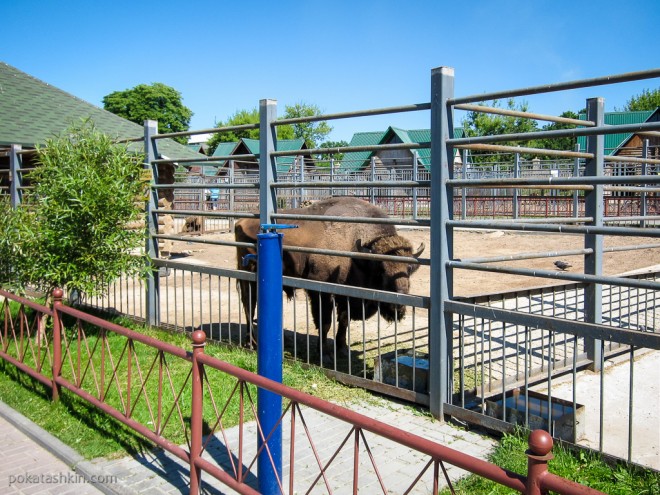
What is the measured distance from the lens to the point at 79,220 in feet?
21.4

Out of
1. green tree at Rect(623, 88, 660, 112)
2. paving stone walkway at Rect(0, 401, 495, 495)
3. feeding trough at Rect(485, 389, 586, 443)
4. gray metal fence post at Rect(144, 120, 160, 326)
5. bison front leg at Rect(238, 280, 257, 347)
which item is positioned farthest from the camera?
green tree at Rect(623, 88, 660, 112)

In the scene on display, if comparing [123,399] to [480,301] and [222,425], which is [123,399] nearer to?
[222,425]

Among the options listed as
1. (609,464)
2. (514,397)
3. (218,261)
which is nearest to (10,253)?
(514,397)

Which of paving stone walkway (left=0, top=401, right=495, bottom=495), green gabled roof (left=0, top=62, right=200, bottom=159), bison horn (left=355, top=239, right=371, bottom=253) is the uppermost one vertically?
green gabled roof (left=0, top=62, right=200, bottom=159)

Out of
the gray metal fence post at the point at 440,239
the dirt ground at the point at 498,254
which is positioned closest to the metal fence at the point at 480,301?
the gray metal fence post at the point at 440,239

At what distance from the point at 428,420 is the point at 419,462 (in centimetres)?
67

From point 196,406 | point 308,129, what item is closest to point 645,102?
point 308,129

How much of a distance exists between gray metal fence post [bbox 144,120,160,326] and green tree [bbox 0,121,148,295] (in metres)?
0.49

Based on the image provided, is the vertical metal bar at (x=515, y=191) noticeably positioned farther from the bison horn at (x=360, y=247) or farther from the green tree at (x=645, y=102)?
the green tree at (x=645, y=102)

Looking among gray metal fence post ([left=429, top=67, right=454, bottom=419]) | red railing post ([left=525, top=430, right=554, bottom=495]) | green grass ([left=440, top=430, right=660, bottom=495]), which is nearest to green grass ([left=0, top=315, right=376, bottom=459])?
gray metal fence post ([left=429, top=67, right=454, bottom=419])

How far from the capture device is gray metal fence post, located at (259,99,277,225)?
19.8 ft

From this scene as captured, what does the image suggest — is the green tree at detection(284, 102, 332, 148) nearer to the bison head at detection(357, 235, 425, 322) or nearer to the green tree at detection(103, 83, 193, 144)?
the green tree at detection(103, 83, 193, 144)

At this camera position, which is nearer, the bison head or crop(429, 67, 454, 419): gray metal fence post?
crop(429, 67, 454, 419): gray metal fence post

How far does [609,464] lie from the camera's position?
365cm
